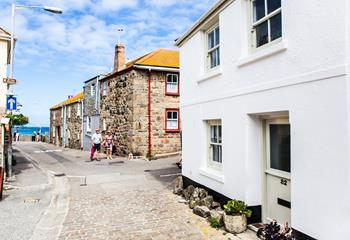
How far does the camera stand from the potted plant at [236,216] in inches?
228

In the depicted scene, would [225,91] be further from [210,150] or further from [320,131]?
[320,131]

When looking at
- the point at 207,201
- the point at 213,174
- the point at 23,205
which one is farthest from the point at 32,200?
the point at 213,174

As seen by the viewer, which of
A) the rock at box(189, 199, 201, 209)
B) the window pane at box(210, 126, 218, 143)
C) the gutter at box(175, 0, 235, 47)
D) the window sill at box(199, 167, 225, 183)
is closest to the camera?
the gutter at box(175, 0, 235, 47)

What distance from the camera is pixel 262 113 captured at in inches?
228

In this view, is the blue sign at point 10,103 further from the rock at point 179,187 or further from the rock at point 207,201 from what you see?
the rock at point 207,201

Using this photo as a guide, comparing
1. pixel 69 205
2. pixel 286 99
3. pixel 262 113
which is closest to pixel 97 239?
pixel 69 205

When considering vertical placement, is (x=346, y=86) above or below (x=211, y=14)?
below

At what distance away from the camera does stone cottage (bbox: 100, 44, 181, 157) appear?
62.2 feet

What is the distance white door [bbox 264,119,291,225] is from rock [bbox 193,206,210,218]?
1.39 m

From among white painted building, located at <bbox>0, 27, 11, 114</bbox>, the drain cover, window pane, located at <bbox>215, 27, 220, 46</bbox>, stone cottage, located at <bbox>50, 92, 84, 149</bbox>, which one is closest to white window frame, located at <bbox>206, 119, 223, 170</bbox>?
window pane, located at <bbox>215, 27, 220, 46</bbox>

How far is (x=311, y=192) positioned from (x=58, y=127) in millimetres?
39514

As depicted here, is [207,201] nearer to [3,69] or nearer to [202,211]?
[202,211]

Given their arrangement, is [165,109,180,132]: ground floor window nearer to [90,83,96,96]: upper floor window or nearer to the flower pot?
[90,83,96,96]: upper floor window

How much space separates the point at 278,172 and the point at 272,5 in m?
3.31
